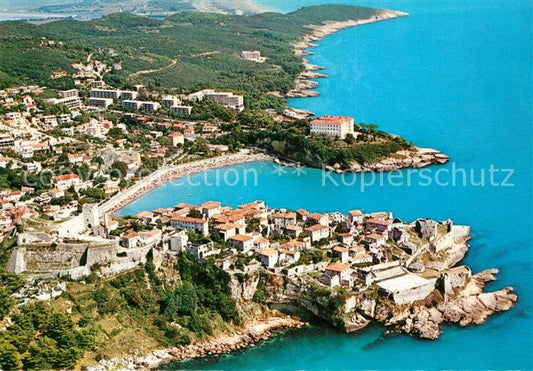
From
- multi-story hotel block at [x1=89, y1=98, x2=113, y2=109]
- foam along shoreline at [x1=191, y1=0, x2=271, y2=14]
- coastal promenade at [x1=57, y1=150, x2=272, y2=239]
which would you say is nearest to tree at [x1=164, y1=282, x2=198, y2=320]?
coastal promenade at [x1=57, y1=150, x2=272, y2=239]

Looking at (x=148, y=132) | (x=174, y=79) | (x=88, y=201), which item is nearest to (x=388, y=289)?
(x=88, y=201)

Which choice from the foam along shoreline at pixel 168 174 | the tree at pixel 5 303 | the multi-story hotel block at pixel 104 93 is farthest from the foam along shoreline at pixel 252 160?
the tree at pixel 5 303

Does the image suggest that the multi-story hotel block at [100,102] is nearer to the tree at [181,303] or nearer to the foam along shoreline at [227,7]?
the tree at [181,303]

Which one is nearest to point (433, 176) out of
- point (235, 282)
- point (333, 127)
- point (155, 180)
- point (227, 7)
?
point (333, 127)

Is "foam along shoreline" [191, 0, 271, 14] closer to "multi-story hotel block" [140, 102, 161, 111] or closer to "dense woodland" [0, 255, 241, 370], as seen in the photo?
"multi-story hotel block" [140, 102, 161, 111]

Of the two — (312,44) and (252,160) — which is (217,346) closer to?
(252,160)

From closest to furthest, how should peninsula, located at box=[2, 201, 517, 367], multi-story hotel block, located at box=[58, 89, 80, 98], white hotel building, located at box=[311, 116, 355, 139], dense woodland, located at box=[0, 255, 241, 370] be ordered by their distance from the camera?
dense woodland, located at box=[0, 255, 241, 370]
peninsula, located at box=[2, 201, 517, 367]
white hotel building, located at box=[311, 116, 355, 139]
multi-story hotel block, located at box=[58, 89, 80, 98]
